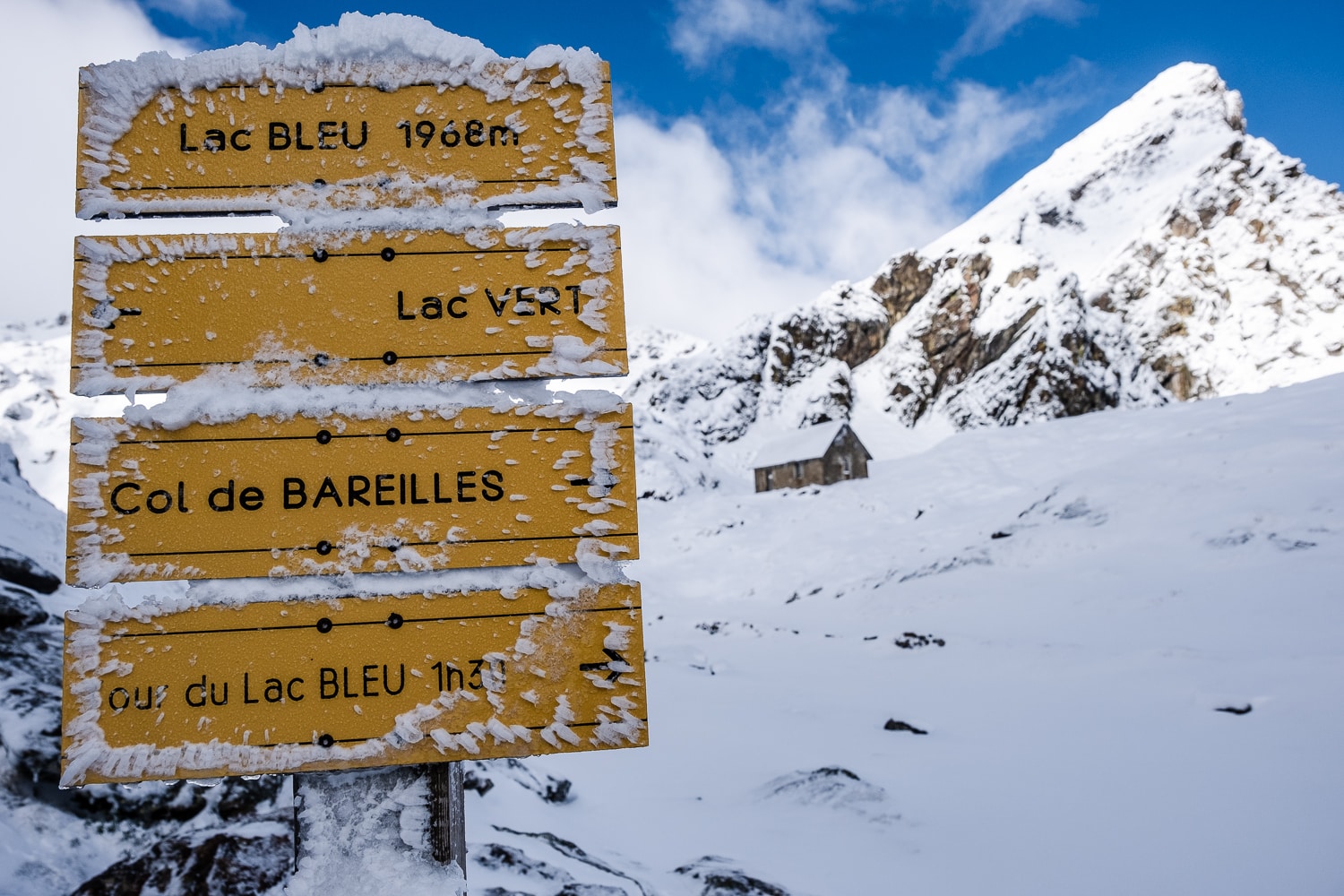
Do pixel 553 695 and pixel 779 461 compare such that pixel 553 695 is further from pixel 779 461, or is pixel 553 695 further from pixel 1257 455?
pixel 779 461

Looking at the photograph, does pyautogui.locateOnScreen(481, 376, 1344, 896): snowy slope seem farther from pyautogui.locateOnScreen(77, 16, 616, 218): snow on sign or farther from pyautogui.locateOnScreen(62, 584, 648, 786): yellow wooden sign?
pyautogui.locateOnScreen(77, 16, 616, 218): snow on sign

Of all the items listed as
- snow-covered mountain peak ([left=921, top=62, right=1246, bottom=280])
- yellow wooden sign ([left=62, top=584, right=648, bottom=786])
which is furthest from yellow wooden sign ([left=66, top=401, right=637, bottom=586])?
snow-covered mountain peak ([left=921, top=62, right=1246, bottom=280])

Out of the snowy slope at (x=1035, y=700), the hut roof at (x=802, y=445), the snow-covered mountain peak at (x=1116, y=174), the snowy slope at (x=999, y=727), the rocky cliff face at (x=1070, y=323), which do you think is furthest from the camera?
the snow-covered mountain peak at (x=1116, y=174)

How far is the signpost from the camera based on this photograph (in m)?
1.95

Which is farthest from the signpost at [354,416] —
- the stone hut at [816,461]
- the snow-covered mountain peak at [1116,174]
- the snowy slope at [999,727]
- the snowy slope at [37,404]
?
the snowy slope at [37,404]

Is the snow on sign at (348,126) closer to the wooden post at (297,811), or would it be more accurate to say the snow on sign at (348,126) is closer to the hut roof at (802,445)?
the wooden post at (297,811)

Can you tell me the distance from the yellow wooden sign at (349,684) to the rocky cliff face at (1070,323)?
76810 mm

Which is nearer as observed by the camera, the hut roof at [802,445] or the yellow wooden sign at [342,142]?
A: the yellow wooden sign at [342,142]

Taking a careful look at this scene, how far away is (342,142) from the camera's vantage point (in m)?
2.13

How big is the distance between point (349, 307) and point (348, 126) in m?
0.56

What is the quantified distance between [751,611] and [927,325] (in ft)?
249

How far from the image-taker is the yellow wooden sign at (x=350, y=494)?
1960mm

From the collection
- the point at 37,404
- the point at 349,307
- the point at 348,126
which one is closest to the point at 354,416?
the point at 349,307

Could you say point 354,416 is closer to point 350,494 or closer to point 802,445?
point 350,494
